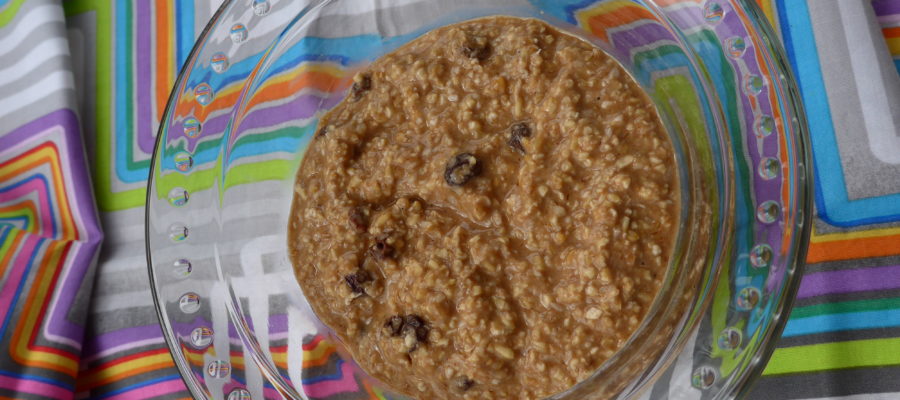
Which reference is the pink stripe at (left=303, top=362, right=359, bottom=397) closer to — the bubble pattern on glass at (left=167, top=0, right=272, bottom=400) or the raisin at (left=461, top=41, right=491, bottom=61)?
the bubble pattern on glass at (left=167, top=0, right=272, bottom=400)

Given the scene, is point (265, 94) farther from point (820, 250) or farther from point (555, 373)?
point (820, 250)

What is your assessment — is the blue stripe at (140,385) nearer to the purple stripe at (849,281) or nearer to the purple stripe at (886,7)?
the purple stripe at (849,281)

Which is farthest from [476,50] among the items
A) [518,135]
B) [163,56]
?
[163,56]

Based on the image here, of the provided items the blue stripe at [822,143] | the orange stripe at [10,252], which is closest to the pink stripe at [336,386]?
the orange stripe at [10,252]

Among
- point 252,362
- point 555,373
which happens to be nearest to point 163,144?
point 252,362

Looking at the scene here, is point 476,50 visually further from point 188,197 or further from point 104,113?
point 104,113

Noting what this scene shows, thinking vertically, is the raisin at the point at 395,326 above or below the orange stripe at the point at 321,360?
above
